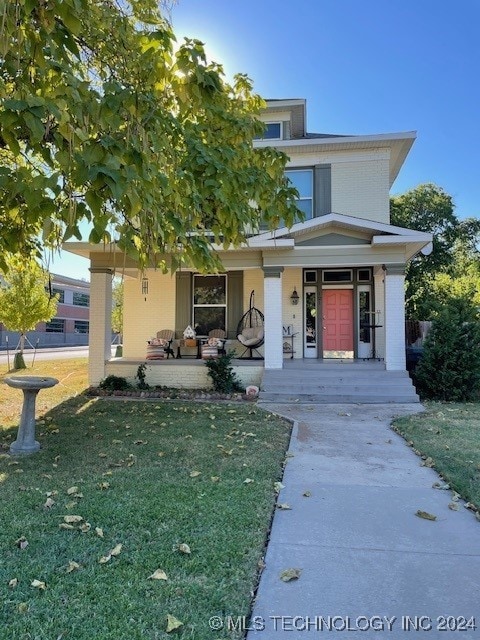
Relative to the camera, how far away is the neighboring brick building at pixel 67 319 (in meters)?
45.0

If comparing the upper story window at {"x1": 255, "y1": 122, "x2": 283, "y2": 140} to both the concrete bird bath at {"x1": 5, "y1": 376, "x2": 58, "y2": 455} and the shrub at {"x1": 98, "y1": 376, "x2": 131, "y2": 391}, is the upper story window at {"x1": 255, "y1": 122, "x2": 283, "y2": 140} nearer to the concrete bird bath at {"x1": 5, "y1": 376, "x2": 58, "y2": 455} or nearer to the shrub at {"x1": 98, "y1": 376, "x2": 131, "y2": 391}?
the shrub at {"x1": 98, "y1": 376, "x2": 131, "y2": 391}

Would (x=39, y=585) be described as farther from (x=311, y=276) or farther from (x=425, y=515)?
(x=311, y=276)

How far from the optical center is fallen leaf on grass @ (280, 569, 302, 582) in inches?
107

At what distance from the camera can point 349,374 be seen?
10391mm

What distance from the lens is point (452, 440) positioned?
246 inches

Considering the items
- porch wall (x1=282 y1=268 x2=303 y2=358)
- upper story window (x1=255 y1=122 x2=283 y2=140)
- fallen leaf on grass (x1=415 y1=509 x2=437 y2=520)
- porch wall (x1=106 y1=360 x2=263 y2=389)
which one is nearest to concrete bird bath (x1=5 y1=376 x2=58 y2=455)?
fallen leaf on grass (x1=415 y1=509 x2=437 y2=520)

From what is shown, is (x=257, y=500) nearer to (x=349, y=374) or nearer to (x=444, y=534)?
(x=444, y=534)

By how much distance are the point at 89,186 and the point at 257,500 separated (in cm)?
302

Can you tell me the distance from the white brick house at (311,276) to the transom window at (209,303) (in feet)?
0.10

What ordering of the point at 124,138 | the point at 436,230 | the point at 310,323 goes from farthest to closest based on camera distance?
the point at 436,230, the point at 310,323, the point at 124,138

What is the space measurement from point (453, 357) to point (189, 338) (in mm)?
7172

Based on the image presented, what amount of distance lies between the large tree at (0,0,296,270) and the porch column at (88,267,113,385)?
6.47 m

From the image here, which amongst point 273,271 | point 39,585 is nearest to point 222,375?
point 273,271

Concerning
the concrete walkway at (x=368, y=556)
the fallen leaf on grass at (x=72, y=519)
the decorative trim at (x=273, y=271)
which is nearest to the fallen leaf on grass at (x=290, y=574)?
the concrete walkway at (x=368, y=556)
